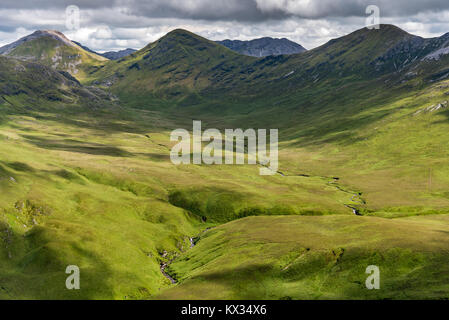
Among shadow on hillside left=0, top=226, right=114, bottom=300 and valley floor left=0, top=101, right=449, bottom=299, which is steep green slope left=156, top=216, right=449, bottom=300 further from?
shadow on hillside left=0, top=226, right=114, bottom=300

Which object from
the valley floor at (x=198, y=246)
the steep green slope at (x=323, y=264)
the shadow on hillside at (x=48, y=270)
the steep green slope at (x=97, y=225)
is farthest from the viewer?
the steep green slope at (x=97, y=225)

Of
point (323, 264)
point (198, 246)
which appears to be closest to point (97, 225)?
point (198, 246)

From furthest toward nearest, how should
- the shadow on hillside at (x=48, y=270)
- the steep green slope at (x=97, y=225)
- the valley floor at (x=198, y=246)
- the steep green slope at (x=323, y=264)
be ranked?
the steep green slope at (x=97, y=225), the shadow on hillside at (x=48, y=270), the valley floor at (x=198, y=246), the steep green slope at (x=323, y=264)

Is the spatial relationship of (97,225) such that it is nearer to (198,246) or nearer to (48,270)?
(48,270)

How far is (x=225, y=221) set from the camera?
17988 centimetres

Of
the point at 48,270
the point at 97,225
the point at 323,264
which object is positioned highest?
the point at 97,225

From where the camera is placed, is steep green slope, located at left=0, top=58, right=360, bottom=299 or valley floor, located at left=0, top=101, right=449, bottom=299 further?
steep green slope, located at left=0, top=58, right=360, bottom=299

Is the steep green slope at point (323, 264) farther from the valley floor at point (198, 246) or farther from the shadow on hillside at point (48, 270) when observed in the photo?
the shadow on hillside at point (48, 270)

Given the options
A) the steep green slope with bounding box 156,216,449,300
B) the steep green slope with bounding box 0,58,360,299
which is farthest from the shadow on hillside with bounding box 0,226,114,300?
the steep green slope with bounding box 156,216,449,300

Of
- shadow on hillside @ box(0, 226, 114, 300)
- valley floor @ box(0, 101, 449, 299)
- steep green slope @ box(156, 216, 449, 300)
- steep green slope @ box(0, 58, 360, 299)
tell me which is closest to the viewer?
steep green slope @ box(156, 216, 449, 300)

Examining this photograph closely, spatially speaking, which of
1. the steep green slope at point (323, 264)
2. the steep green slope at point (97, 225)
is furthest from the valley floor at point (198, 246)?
the steep green slope at point (97, 225)

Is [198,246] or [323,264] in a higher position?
[323,264]
